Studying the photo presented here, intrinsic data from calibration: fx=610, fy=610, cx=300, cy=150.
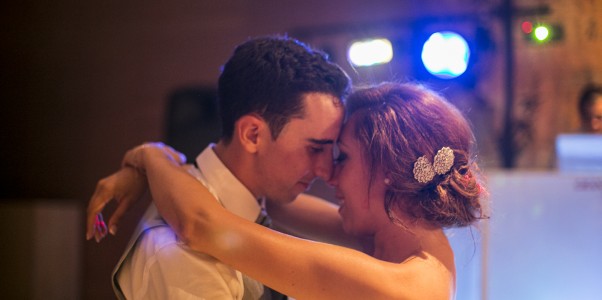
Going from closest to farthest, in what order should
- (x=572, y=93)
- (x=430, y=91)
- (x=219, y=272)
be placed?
(x=219, y=272) < (x=430, y=91) < (x=572, y=93)

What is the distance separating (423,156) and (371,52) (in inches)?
94.2

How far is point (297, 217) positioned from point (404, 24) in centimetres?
269

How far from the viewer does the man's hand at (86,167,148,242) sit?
1.64 m

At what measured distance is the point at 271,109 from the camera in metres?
1.79

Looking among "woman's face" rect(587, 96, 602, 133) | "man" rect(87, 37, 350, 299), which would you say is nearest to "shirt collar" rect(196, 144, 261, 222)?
"man" rect(87, 37, 350, 299)

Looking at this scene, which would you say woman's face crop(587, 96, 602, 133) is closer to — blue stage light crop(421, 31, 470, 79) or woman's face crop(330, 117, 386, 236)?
blue stage light crop(421, 31, 470, 79)

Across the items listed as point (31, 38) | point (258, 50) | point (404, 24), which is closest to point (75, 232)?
point (31, 38)

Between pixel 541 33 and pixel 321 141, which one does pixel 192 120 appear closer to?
pixel 541 33

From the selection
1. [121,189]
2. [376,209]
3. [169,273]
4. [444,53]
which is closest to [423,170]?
[376,209]

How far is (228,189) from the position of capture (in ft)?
5.75

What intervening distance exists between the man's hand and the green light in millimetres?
2911

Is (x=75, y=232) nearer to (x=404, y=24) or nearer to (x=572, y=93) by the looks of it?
(x=404, y=24)

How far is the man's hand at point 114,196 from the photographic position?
1.64m

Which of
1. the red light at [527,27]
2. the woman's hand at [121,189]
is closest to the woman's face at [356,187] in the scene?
the woman's hand at [121,189]
